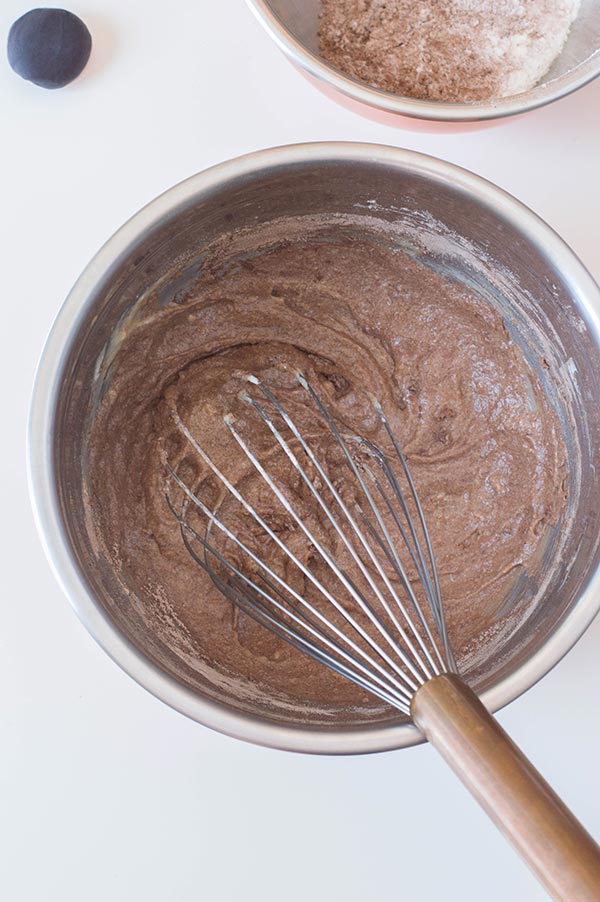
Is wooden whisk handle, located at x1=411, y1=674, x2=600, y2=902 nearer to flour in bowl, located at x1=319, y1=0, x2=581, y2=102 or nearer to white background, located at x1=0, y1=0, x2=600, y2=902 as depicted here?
white background, located at x1=0, y1=0, x2=600, y2=902

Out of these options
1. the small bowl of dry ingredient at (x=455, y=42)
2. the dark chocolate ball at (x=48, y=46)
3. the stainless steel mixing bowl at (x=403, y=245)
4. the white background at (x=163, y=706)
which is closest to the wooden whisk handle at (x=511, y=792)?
the stainless steel mixing bowl at (x=403, y=245)

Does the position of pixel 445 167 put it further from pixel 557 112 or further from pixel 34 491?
pixel 34 491

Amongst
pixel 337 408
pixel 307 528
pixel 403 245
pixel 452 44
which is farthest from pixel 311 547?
pixel 452 44

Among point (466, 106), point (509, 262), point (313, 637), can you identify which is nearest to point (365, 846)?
point (313, 637)

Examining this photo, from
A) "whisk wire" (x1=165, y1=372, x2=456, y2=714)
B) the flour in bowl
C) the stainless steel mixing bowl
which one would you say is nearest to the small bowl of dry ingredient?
the flour in bowl

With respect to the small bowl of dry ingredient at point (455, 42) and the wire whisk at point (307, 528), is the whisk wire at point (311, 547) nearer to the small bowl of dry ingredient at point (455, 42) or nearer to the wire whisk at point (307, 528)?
the wire whisk at point (307, 528)

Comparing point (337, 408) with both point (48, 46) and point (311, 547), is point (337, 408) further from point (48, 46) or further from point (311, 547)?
point (48, 46)

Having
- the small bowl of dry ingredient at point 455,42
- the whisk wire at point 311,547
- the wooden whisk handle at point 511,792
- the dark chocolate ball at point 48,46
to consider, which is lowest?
the wooden whisk handle at point 511,792
